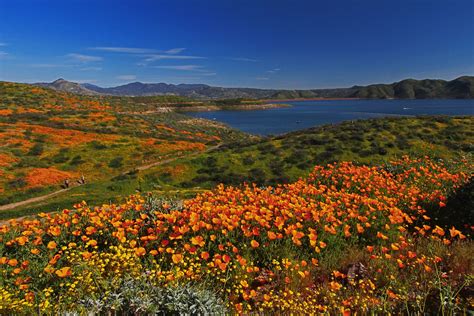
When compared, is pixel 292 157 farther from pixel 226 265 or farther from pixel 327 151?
pixel 226 265

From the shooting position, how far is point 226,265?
4.10 meters

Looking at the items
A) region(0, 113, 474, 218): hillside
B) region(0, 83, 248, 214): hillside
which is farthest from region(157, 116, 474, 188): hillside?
region(0, 83, 248, 214): hillside

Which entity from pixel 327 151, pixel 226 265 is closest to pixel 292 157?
pixel 327 151

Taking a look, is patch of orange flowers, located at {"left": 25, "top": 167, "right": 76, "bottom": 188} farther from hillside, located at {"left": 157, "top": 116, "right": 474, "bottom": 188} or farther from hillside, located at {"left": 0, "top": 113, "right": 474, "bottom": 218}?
hillside, located at {"left": 157, "top": 116, "right": 474, "bottom": 188}

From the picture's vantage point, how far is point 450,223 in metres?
6.64

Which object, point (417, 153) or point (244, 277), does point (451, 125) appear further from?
point (244, 277)

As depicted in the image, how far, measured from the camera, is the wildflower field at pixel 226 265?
332cm

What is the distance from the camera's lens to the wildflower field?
3322 mm

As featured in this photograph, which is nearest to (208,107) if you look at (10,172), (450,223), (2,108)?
(2,108)

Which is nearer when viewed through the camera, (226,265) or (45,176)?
(226,265)

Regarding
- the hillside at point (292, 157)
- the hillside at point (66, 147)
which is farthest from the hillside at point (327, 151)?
the hillside at point (66, 147)

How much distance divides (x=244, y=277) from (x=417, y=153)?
2263cm

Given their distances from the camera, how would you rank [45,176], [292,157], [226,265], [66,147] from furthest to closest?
[66,147], [45,176], [292,157], [226,265]

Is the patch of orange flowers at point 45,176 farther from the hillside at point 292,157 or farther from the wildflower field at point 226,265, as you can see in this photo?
the wildflower field at point 226,265
